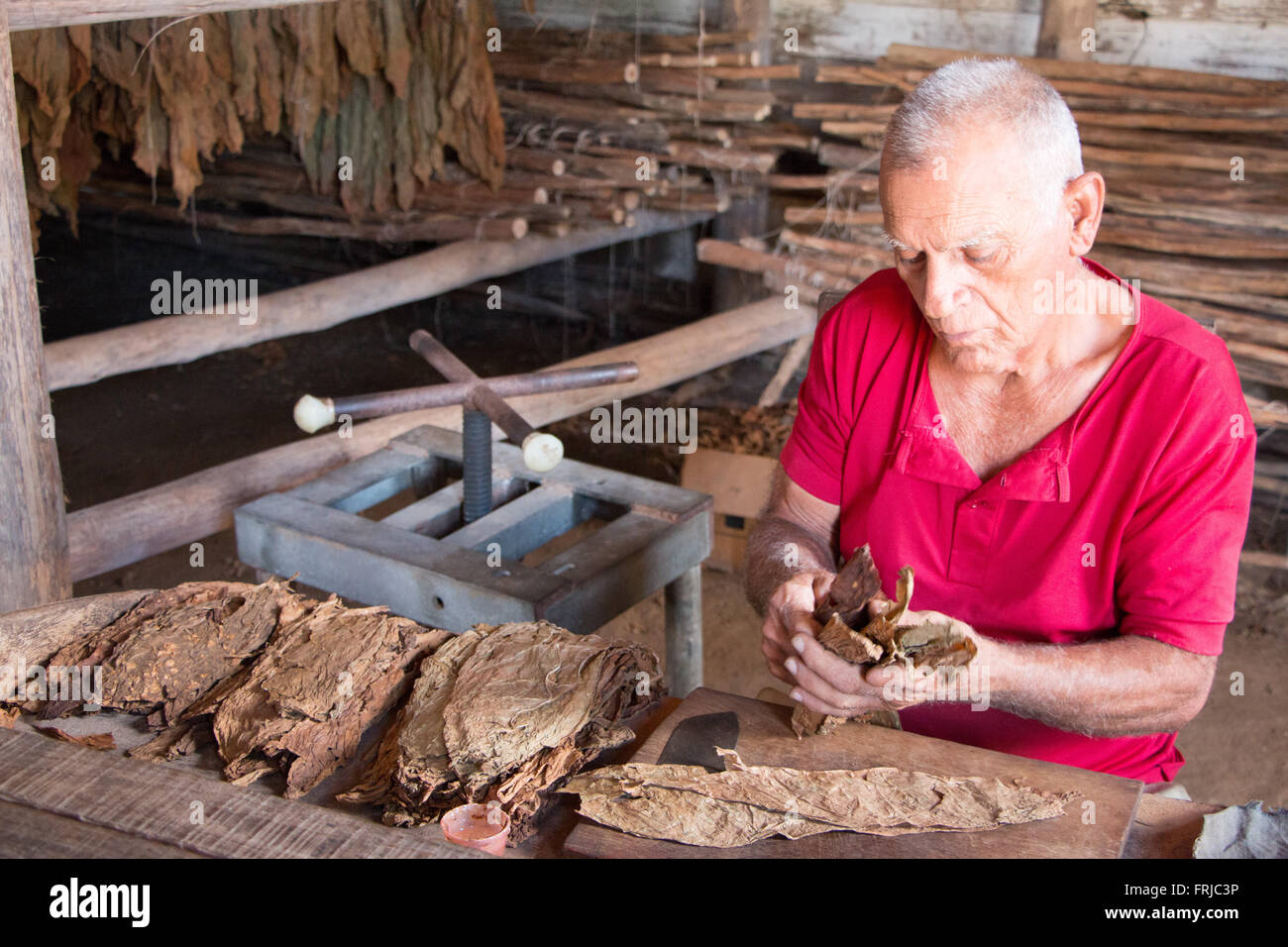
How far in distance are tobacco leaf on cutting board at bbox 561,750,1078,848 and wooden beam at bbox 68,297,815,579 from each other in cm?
236

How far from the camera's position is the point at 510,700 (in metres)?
1.74

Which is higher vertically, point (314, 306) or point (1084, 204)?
point (1084, 204)

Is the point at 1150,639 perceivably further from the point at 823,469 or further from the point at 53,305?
the point at 53,305

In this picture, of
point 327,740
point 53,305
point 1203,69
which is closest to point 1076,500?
point 327,740

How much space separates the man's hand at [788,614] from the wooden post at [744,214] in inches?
183

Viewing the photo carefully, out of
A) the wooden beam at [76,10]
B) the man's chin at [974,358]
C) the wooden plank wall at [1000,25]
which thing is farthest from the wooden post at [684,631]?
the wooden plank wall at [1000,25]

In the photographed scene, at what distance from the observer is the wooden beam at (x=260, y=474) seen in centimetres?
349

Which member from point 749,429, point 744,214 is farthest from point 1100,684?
point 744,214

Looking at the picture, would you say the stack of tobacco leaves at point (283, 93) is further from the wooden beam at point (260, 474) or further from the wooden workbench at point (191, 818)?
the wooden workbench at point (191, 818)

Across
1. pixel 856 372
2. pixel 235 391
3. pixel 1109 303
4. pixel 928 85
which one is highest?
pixel 928 85

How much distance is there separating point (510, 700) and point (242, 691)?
42 cm

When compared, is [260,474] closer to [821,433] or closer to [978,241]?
[821,433]

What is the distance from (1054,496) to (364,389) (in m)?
5.45

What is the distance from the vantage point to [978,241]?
1823 millimetres
